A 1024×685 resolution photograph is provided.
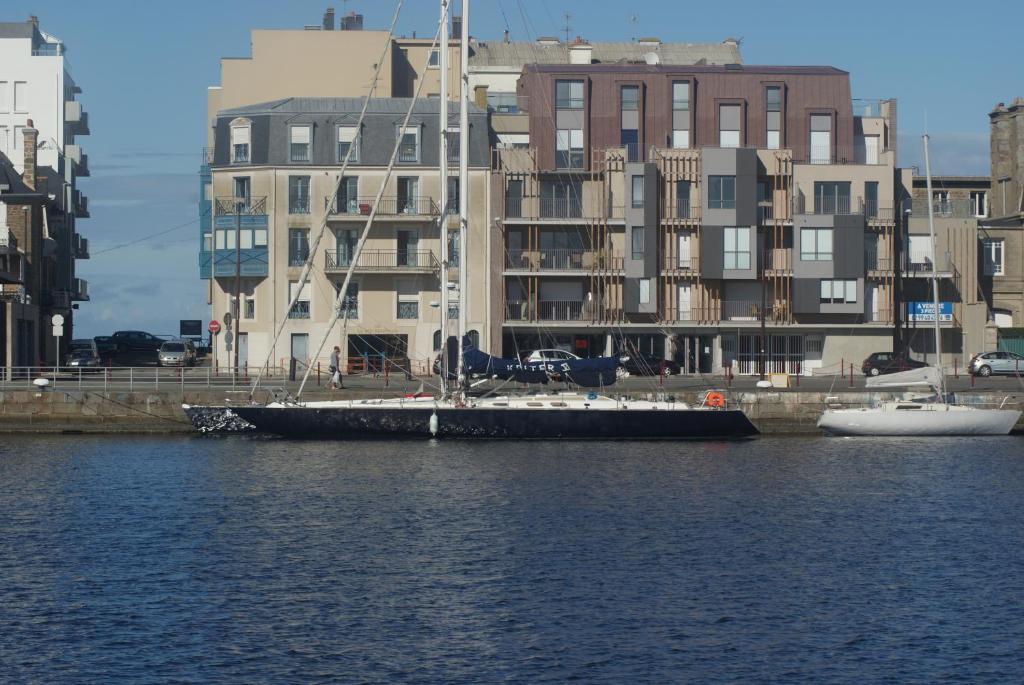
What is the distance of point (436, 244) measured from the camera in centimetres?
8462

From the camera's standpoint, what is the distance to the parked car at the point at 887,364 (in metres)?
79.3

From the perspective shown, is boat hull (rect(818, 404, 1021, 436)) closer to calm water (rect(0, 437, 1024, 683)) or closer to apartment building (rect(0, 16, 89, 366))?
calm water (rect(0, 437, 1024, 683))

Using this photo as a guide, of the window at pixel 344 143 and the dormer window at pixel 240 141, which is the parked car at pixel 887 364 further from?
the dormer window at pixel 240 141

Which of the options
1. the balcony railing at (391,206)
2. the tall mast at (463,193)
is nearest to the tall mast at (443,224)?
the tall mast at (463,193)

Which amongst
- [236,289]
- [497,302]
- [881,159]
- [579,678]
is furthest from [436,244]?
[579,678]

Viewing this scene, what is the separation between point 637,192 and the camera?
84.9 meters

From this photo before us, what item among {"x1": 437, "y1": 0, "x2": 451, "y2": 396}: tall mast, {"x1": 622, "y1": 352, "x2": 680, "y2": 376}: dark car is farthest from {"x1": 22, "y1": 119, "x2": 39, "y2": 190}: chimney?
{"x1": 437, "y1": 0, "x2": 451, "y2": 396}: tall mast

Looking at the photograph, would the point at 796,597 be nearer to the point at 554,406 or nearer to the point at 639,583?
the point at 639,583

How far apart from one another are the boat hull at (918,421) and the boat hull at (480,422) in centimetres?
581

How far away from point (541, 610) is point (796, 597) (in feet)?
16.9

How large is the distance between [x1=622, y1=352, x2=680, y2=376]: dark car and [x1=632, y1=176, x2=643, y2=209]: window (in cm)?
841

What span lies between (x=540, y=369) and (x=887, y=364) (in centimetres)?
2775

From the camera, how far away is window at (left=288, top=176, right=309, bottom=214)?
84.8m

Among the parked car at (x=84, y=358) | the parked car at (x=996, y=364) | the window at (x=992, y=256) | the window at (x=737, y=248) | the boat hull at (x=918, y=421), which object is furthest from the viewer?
the window at (x=992, y=256)
